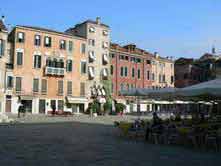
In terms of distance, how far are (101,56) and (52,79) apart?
379 inches

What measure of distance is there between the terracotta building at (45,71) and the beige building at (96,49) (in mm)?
1132

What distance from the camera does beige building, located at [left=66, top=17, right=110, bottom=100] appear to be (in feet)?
196

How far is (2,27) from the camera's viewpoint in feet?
159

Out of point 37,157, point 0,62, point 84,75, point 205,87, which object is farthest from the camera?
point 84,75

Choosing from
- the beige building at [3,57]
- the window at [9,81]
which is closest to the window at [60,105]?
the window at [9,81]

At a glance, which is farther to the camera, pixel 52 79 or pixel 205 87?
pixel 52 79

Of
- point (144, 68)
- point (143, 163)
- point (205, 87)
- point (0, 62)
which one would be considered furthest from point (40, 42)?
point (143, 163)

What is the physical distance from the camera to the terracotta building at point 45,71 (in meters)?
51.5

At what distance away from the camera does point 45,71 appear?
5403 cm

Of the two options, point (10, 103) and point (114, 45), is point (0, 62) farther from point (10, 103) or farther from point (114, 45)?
point (114, 45)

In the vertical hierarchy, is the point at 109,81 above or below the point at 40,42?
below

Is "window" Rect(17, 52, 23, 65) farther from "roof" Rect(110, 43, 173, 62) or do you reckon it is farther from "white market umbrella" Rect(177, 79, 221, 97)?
"white market umbrella" Rect(177, 79, 221, 97)

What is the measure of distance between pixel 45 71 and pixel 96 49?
999 centimetres

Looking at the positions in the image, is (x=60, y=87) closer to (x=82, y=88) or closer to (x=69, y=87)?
(x=69, y=87)
